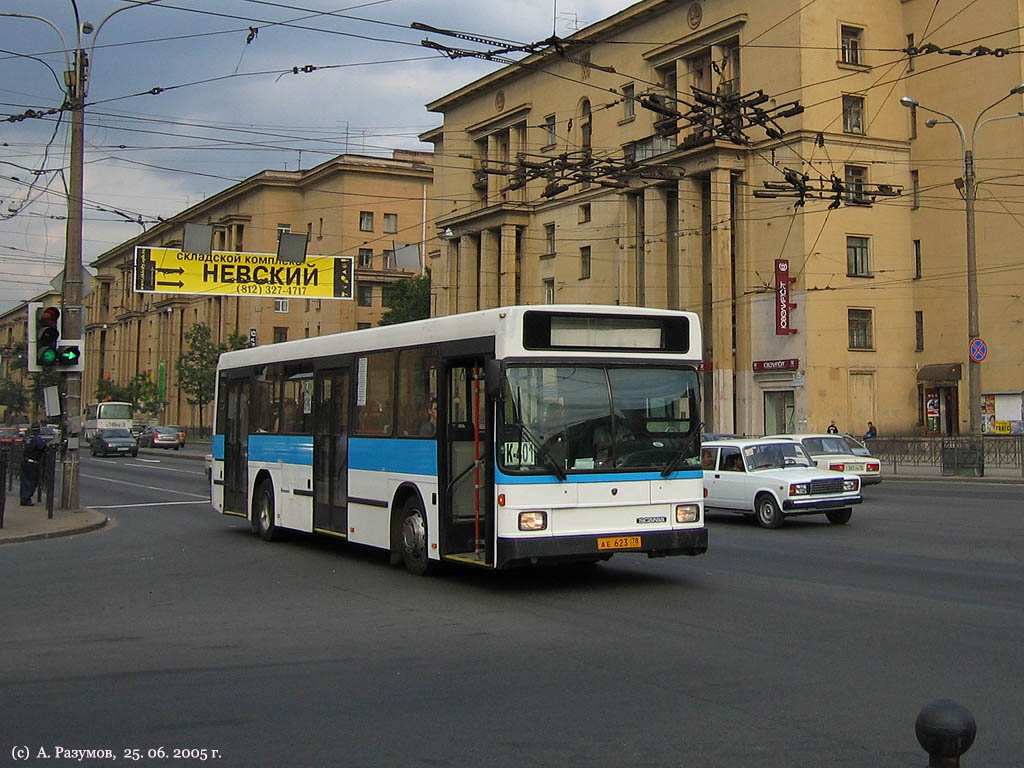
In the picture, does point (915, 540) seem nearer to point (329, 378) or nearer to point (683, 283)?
point (329, 378)

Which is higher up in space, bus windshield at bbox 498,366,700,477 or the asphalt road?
bus windshield at bbox 498,366,700,477

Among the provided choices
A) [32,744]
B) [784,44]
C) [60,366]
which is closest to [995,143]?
[784,44]

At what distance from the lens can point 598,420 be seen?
11.4 metres

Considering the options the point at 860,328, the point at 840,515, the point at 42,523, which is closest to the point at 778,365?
the point at 860,328

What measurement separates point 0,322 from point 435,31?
453ft

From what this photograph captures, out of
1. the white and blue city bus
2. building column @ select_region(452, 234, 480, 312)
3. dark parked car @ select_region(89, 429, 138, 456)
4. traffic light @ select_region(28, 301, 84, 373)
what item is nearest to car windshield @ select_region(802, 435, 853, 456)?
the white and blue city bus

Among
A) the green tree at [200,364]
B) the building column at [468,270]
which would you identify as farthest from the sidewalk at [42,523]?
the green tree at [200,364]

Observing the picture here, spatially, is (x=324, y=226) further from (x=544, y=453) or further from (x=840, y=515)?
(x=544, y=453)

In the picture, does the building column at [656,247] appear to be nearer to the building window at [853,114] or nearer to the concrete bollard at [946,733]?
the building window at [853,114]

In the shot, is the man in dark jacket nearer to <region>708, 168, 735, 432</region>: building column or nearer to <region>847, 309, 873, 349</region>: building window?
<region>708, 168, 735, 432</region>: building column

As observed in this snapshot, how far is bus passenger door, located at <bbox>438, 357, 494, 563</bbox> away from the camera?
11664 millimetres

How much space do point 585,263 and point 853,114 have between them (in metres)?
15.8

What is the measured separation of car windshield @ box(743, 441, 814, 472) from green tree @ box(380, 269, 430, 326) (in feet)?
189

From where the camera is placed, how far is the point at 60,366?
20.8m
